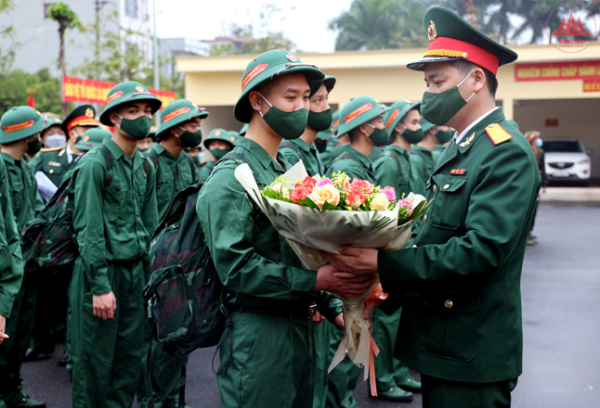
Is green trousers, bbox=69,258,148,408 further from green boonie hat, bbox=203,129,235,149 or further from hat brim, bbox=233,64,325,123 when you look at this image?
green boonie hat, bbox=203,129,235,149

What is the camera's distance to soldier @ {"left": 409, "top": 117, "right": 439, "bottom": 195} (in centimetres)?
698

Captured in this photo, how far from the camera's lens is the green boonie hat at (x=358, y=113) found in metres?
6.03

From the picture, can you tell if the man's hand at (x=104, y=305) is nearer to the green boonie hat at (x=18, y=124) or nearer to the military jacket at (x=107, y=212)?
the military jacket at (x=107, y=212)

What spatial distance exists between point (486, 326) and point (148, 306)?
170 centimetres

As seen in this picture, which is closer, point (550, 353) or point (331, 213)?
point (331, 213)

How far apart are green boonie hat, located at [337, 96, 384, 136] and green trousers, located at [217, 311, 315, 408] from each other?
346cm

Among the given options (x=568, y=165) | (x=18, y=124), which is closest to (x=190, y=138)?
(x=18, y=124)

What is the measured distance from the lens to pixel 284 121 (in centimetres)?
303

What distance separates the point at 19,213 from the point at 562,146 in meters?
22.8

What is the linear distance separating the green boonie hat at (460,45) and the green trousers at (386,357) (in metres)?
3.17

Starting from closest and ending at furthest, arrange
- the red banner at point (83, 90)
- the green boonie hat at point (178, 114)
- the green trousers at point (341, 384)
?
the green trousers at point (341, 384)
the green boonie hat at point (178, 114)
the red banner at point (83, 90)

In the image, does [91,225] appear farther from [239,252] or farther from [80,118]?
[80,118]

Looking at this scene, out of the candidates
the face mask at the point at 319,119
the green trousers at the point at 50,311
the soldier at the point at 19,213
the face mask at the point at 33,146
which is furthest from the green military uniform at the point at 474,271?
the green trousers at the point at 50,311

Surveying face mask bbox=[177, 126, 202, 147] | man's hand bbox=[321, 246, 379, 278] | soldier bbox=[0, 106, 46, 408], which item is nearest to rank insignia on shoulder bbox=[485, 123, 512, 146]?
man's hand bbox=[321, 246, 379, 278]
